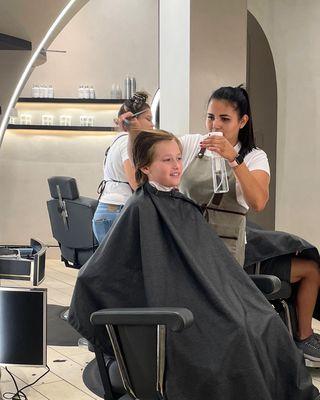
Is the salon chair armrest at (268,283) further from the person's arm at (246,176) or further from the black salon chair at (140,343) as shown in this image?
the black salon chair at (140,343)

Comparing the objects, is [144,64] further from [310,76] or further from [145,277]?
[145,277]

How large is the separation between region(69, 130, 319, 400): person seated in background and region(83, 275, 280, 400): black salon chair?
8cm

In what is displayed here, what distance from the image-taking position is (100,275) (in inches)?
67.9

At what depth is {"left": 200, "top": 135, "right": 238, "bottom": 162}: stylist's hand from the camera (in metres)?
1.86

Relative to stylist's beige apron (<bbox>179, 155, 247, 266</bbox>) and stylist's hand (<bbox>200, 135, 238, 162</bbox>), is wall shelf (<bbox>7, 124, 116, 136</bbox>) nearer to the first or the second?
stylist's beige apron (<bbox>179, 155, 247, 266</bbox>)

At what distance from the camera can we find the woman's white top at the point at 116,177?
3.03m

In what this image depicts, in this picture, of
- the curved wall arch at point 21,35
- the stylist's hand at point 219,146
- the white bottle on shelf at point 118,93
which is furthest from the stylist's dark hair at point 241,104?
the white bottle on shelf at point 118,93

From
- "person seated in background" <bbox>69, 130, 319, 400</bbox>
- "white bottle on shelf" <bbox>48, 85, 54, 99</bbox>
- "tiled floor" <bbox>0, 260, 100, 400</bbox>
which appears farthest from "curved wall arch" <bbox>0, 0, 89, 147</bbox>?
"white bottle on shelf" <bbox>48, 85, 54, 99</bbox>

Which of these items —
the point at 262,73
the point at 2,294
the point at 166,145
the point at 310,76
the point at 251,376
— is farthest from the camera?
the point at 262,73

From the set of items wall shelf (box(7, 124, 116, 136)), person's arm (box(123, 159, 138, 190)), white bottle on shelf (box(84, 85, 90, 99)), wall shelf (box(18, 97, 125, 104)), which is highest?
white bottle on shelf (box(84, 85, 90, 99))

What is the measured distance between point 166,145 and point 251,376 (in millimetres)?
695

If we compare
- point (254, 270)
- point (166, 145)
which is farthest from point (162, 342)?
point (254, 270)

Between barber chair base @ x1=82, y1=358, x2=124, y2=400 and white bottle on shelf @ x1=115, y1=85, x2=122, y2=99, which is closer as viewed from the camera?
barber chair base @ x1=82, y1=358, x2=124, y2=400

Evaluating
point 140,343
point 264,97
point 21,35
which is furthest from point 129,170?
point 264,97
